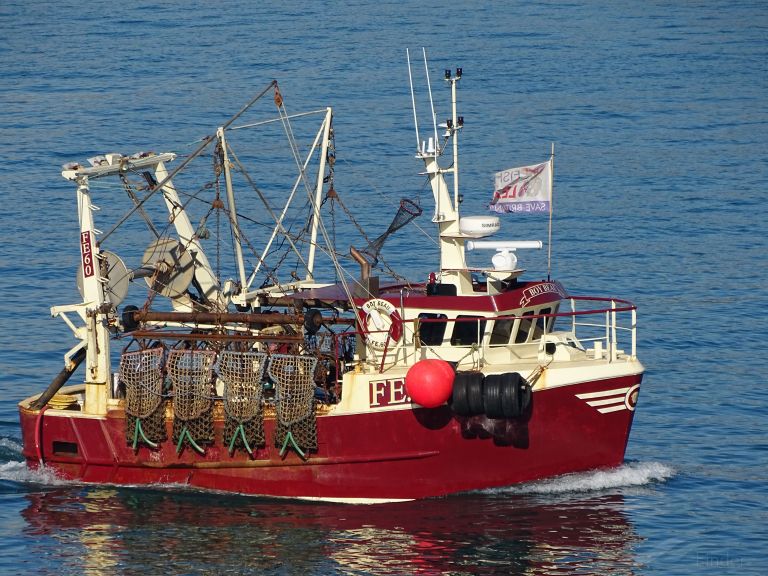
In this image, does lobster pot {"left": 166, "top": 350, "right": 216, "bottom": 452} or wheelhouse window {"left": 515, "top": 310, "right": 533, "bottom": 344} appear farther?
wheelhouse window {"left": 515, "top": 310, "right": 533, "bottom": 344}

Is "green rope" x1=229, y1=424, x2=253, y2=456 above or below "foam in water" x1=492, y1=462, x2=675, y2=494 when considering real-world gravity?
above


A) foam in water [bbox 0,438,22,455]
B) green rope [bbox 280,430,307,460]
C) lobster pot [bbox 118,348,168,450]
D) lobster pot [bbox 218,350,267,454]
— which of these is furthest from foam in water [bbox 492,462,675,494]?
foam in water [bbox 0,438,22,455]

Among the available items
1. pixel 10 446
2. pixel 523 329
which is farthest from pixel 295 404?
pixel 10 446

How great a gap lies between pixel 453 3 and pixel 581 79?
19.8 m

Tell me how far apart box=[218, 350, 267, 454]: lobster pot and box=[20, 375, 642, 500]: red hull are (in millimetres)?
286

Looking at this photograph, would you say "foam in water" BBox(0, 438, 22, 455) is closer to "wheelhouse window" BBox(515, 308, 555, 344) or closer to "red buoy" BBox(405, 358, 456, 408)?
"red buoy" BBox(405, 358, 456, 408)

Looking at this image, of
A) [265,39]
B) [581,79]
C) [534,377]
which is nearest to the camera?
[534,377]

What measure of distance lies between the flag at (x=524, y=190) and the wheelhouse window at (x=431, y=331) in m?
2.74

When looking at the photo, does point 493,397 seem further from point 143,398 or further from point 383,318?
point 143,398

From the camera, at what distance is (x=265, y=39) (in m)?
79.6

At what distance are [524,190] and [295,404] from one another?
6.80 m

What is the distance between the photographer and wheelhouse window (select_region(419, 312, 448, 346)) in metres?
30.1

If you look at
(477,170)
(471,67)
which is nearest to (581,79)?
(471,67)

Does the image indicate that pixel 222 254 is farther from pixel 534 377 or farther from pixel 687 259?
pixel 534 377
